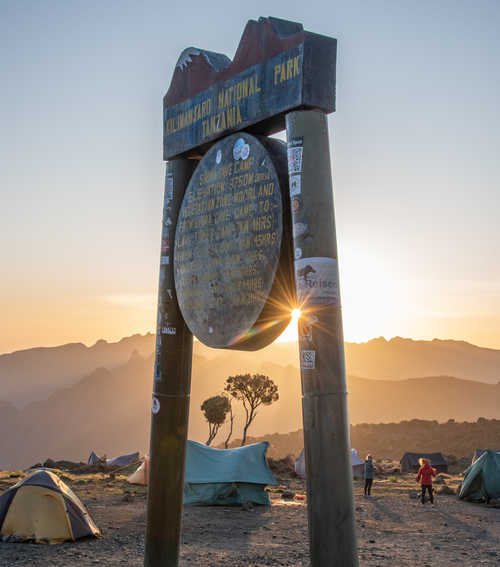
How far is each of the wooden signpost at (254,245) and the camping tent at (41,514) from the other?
Result: 488cm

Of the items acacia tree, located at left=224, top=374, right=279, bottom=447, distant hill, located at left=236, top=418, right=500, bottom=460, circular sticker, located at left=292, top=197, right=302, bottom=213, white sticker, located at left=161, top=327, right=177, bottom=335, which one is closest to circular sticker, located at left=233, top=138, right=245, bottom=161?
circular sticker, located at left=292, top=197, right=302, bottom=213

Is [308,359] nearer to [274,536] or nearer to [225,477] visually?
[274,536]

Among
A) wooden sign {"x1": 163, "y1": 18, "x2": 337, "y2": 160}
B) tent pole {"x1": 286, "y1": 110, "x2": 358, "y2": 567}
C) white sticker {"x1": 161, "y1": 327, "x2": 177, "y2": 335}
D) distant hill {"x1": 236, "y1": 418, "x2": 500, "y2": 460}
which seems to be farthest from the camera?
distant hill {"x1": 236, "y1": 418, "x2": 500, "y2": 460}

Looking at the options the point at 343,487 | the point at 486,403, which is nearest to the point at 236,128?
the point at 343,487

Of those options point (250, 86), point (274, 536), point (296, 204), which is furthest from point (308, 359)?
point (274, 536)

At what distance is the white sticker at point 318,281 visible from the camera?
472 cm

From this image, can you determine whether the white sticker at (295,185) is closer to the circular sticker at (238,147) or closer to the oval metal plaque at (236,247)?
the oval metal plaque at (236,247)

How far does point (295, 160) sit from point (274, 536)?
10.0 metres

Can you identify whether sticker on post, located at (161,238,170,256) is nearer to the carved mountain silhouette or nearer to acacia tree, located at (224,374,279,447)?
the carved mountain silhouette

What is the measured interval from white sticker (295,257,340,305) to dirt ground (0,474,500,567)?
652cm

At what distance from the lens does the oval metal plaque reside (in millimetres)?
5332

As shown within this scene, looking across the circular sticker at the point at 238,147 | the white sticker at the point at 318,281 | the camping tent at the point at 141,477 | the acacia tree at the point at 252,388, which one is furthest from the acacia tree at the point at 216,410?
the white sticker at the point at 318,281

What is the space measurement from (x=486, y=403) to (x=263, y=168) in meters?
155

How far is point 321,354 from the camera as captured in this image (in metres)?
4.64
